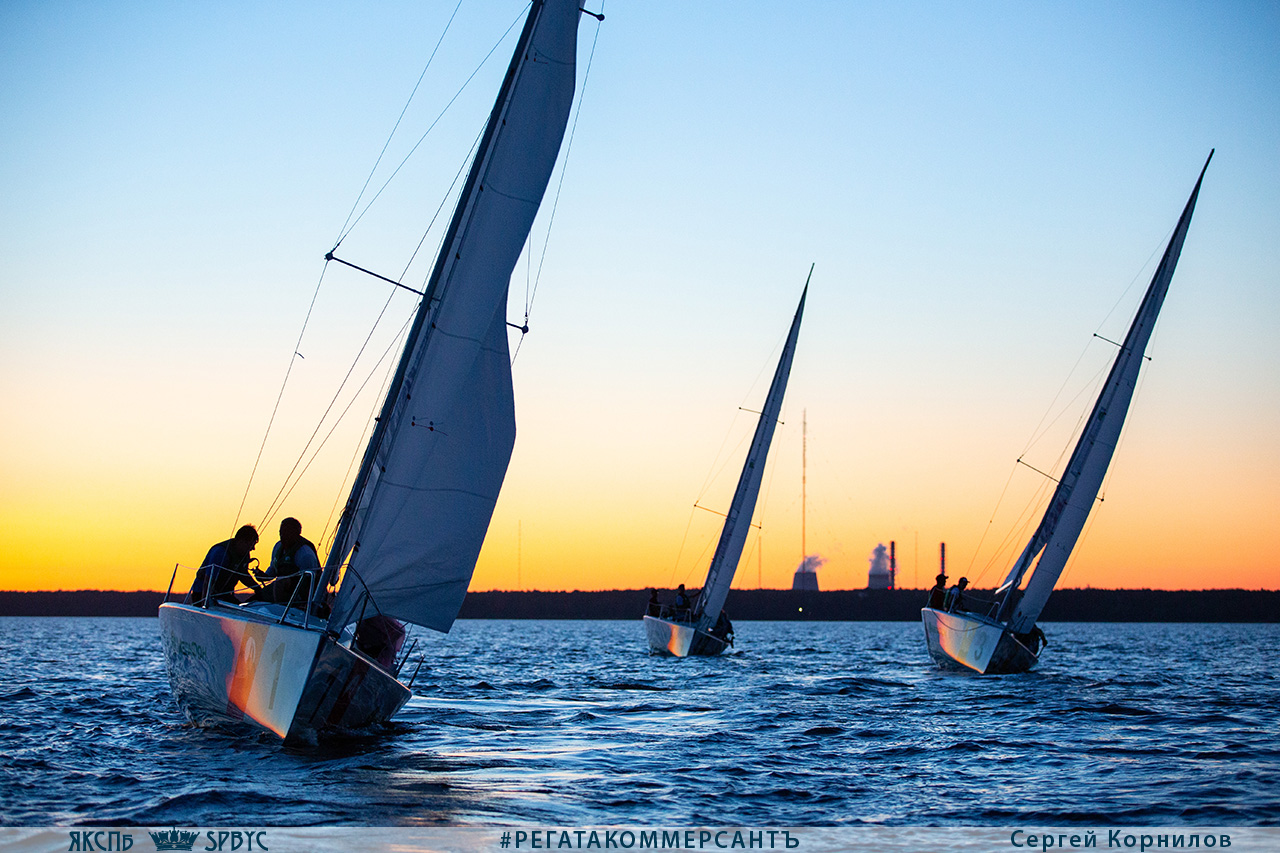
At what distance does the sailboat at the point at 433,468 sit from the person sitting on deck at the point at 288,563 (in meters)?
0.22

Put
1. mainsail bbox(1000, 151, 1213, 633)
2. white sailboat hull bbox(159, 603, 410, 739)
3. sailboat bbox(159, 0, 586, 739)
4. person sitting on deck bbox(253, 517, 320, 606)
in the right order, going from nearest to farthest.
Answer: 1. white sailboat hull bbox(159, 603, 410, 739)
2. sailboat bbox(159, 0, 586, 739)
3. person sitting on deck bbox(253, 517, 320, 606)
4. mainsail bbox(1000, 151, 1213, 633)

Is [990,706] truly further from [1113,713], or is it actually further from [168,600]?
[168,600]

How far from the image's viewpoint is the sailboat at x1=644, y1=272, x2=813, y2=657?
28484 millimetres

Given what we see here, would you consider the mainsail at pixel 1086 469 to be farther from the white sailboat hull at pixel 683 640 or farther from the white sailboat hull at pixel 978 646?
the white sailboat hull at pixel 683 640

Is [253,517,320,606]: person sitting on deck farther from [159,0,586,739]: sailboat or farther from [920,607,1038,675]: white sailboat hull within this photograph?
[920,607,1038,675]: white sailboat hull

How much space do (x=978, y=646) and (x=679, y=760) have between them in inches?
501

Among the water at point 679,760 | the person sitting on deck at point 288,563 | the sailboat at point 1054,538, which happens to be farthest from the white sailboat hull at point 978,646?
the person sitting on deck at point 288,563

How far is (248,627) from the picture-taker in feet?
30.0

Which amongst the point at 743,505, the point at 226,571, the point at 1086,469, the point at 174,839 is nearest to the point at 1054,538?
the point at 1086,469

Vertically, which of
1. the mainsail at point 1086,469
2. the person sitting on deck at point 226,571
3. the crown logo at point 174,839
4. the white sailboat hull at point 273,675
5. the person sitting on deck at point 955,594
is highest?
the mainsail at point 1086,469

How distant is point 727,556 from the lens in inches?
1136

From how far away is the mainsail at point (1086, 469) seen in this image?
72.1ft

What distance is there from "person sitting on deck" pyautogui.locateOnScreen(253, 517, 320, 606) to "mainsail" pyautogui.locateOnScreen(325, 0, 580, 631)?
45 cm

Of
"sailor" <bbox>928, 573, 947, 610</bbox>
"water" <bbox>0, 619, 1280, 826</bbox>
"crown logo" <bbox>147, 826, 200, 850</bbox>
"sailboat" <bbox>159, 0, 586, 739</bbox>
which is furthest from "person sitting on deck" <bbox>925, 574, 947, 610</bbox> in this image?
"crown logo" <bbox>147, 826, 200, 850</bbox>
